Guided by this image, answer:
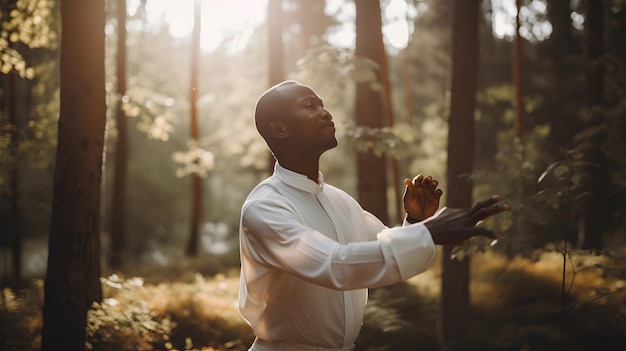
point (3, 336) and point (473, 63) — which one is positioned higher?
point (473, 63)

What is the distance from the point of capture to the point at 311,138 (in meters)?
3.04

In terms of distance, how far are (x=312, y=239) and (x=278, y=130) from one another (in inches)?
33.7

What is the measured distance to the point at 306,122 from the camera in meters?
3.04

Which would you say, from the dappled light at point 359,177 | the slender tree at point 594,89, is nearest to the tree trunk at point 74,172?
the dappled light at point 359,177

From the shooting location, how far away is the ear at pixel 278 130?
10.1ft

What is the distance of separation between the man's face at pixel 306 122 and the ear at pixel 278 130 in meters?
0.02

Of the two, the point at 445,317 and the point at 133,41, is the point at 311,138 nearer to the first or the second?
the point at 445,317

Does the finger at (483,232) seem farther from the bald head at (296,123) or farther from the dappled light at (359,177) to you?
the bald head at (296,123)

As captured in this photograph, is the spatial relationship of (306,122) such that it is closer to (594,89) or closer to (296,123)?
(296,123)

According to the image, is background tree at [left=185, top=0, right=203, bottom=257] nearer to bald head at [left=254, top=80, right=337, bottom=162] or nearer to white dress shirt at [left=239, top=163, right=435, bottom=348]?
bald head at [left=254, top=80, right=337, bottom=162]

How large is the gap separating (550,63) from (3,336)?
17.5 m

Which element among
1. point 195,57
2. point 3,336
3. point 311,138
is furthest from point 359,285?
point 195,57

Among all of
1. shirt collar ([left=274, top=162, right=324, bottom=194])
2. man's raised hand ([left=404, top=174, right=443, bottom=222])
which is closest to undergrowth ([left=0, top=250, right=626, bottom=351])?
man's raised hand ([left=404, top=174, right=443, bottom=222])

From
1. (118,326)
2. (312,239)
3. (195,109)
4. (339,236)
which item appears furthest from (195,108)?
(312,239)
